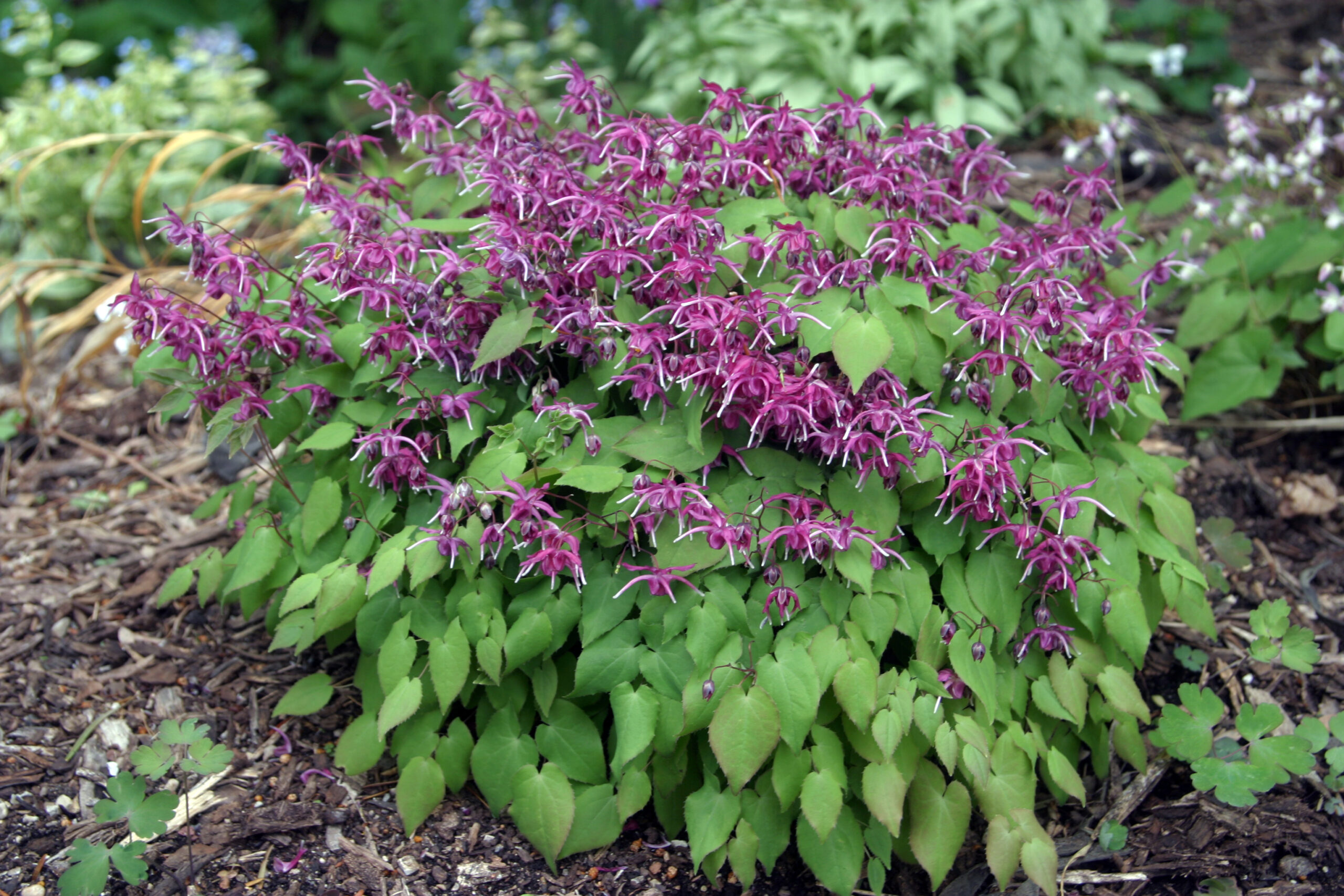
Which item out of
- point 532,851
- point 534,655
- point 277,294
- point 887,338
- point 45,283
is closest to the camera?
point 887,338

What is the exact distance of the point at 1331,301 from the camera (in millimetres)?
2881

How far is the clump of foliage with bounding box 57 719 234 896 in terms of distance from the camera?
190 centimetres

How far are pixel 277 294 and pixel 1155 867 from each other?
7.62ft

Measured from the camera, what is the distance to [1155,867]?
7.04 ft

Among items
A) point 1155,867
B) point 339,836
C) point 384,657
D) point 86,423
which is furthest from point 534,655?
point 86,423

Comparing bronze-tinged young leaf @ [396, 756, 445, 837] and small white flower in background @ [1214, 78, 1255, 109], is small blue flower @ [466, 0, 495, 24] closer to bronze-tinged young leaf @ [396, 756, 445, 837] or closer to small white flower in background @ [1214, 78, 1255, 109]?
small white flower in background @ [1214, 78, 1255, 109]

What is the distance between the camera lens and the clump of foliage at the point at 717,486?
6.40 feet

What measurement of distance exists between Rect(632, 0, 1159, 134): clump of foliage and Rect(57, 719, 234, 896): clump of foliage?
136 inches

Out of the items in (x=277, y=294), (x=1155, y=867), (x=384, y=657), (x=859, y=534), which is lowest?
(x=1155, y=867)

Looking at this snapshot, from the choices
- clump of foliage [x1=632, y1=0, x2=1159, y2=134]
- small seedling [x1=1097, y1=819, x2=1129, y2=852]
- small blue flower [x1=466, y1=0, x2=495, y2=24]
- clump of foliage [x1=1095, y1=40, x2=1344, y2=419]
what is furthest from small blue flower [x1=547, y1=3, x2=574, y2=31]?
small seedling [x1=1097, y1=819, x2=1129, y2=852]

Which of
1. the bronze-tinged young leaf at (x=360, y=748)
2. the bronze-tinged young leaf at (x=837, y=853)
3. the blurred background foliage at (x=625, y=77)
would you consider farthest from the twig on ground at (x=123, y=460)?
the bronze-tinged young leaf at (x=837, y=853)

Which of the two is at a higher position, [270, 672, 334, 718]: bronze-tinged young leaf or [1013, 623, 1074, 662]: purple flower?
[1013, 623, 1074, 662]: purple flower

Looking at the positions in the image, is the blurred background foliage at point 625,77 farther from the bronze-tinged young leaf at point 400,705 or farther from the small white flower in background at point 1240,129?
the bronze-tinged young leaf at point 400,705

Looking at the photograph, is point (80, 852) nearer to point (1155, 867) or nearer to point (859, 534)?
point (859, 534)
